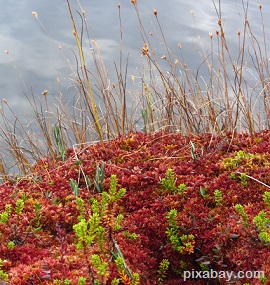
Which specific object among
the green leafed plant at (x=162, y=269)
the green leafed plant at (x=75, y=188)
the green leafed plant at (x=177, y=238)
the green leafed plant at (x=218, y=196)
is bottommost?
the green leafed plant at (x=162, y=269)

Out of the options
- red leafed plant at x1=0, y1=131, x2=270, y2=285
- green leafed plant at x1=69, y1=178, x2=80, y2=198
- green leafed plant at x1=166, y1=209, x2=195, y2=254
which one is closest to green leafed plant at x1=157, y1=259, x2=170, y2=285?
red leafed plant at x1=0, y1=131, x2=270, y2=285

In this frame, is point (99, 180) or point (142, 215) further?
point (99, 180)

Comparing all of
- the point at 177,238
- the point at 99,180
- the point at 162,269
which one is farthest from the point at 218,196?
the point at 99,180

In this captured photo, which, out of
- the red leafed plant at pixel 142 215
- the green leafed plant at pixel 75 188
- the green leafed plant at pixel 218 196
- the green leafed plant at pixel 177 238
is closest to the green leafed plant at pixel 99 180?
the red leafed plant at pixel 142 215

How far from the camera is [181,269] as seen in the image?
2.92 m

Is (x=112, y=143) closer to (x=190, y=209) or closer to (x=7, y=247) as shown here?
(x=190, y=209)

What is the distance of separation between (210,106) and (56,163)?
147 centimetres

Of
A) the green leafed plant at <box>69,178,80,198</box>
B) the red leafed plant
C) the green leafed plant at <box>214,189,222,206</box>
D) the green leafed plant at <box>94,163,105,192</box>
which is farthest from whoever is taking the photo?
the green leafed plant at <box>94,163,105,192</box>

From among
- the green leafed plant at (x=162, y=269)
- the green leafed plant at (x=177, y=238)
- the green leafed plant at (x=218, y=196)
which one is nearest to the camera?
the green leafed plant at (x=162, y=269)

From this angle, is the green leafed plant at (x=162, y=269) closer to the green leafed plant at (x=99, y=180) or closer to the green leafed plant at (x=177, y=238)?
the green leafed plant at (x=177, y=238)

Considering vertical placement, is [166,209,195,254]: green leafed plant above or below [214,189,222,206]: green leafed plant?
below

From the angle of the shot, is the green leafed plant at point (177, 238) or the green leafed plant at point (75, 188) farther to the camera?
the green leafed plant at point (75, 188)

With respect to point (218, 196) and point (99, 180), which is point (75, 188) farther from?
point (218, 196)

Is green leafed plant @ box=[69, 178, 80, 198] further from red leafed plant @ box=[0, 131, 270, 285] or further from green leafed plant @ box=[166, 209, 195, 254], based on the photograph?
green leafed plant @ box=[166, 209, 195, 254]
